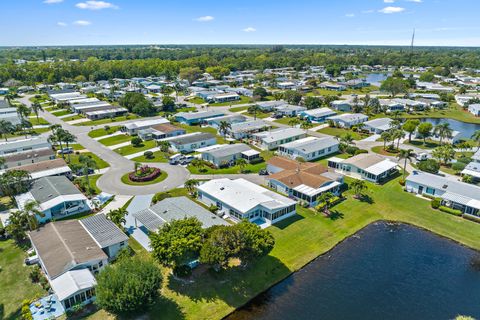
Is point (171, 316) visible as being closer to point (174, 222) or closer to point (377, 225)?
point (174, 222)

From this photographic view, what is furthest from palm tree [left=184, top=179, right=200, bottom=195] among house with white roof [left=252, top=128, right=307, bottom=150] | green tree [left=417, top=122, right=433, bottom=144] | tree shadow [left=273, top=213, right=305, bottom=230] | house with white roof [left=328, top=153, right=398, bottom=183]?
green tree [left=417, top=122, right=433, bottom=144]

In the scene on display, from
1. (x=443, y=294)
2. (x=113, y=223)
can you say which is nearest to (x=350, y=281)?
(x=443, y=294)

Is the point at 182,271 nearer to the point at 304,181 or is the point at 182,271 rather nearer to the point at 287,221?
the point at 287,221

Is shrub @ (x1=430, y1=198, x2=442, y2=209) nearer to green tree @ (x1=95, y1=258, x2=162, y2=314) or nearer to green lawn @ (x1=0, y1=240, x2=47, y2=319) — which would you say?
green tree @ (x1=95, y1=258, x2=162, y2=314)

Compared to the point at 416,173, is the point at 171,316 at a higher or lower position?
lower

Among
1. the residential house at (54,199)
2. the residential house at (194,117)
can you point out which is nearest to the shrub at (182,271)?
the residential house at (54,199)
